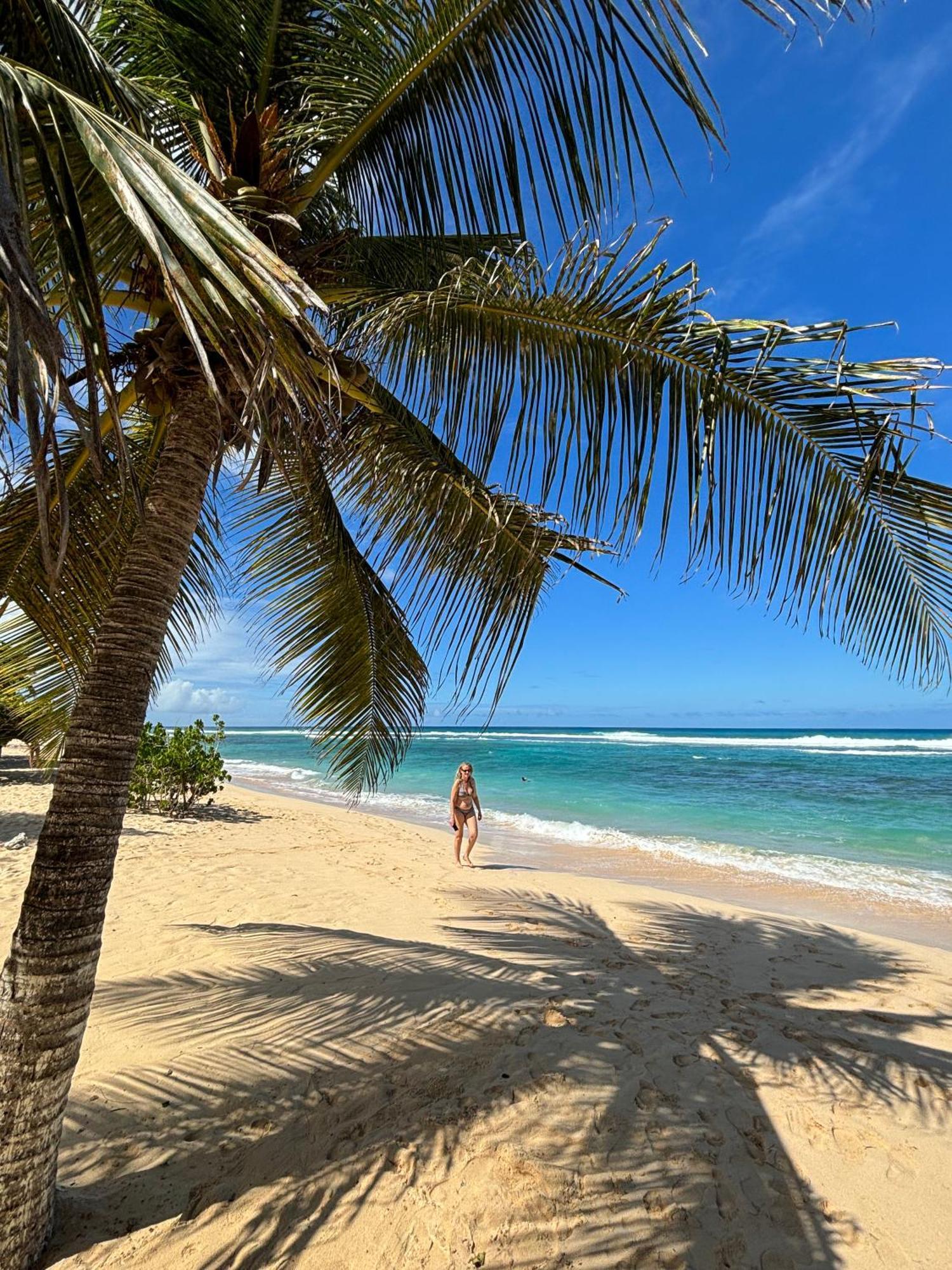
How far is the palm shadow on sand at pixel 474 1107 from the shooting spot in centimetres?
238

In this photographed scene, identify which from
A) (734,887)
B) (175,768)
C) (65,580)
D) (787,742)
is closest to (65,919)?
(65,580)

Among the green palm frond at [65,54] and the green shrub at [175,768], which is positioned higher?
the green palm frond at [65,54]

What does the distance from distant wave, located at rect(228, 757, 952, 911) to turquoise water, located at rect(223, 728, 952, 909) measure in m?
0.04

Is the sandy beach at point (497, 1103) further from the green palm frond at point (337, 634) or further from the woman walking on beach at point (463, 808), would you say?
the woman walking on beach at point (463, 808)

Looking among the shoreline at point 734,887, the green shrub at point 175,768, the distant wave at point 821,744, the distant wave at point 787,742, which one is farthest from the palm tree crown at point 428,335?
the distant wave at point 821,744

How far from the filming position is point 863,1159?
9.23ft

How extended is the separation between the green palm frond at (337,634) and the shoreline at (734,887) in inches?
213

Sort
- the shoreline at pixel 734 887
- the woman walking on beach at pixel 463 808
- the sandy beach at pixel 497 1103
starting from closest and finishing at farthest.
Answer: the sandy beach at pixel 497 1103, the shoreline at pixel 734 887, the woman walking on beach at pixel 463 808

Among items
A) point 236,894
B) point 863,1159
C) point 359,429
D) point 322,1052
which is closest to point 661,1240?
point 863,1159

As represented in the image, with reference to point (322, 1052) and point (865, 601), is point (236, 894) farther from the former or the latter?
point (865, 601)

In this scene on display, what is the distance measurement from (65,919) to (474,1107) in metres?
2.04

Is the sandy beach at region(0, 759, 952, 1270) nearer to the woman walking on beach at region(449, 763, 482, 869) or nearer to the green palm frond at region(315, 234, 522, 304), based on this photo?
the green palm frond at region(315, 234, 522, 304)

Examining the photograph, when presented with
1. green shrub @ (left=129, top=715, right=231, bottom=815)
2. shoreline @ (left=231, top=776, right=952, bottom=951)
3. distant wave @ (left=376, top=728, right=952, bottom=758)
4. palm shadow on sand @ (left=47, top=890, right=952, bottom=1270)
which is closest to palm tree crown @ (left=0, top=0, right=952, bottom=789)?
palm shadow on sand @ (left=47, top=890, right=952, bottom=1270)

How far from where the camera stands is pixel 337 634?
15.6 feet
